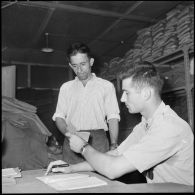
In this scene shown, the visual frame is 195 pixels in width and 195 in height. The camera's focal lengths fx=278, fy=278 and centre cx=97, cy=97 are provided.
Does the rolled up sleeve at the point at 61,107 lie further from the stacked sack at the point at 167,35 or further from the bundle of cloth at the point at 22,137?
the stacked sack at the point at 167,35

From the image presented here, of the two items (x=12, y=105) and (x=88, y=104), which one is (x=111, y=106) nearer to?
(x=88, y=104)

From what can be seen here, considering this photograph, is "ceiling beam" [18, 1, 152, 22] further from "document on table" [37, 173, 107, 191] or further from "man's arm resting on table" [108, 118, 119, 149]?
"document on table" [37, 173, 107, 191]

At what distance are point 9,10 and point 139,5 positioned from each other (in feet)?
6.48

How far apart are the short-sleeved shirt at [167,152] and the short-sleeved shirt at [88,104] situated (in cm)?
130

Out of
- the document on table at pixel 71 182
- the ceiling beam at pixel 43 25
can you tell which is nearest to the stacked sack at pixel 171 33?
the ceiling beam at pixel 43 25

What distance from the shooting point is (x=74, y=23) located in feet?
15.9

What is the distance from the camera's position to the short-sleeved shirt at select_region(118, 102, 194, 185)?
140 centimetres

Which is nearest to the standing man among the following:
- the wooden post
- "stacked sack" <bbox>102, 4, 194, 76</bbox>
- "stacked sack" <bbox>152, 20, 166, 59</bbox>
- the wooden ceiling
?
"stacked sack" <bbox>102, 4, 194, 76</bbox>

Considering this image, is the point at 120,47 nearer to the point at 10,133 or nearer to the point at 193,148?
the point at 10,133

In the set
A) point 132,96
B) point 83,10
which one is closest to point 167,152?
point 132,96

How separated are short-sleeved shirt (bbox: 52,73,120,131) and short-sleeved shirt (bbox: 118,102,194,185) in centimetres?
130

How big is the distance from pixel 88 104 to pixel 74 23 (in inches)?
97.3

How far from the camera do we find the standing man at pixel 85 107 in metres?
2.68

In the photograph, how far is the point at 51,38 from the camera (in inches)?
219
